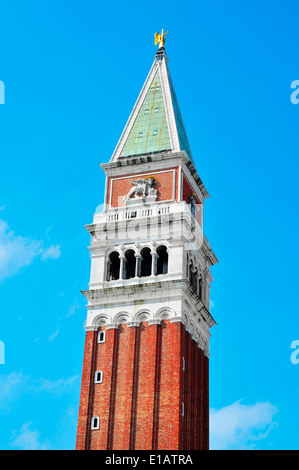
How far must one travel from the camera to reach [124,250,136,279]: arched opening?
75562 millimetres

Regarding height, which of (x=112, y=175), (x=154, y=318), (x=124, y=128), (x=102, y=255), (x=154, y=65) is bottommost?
(x=154, y=318)

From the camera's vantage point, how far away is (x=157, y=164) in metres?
79.4

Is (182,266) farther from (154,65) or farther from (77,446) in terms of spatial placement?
(154,65)

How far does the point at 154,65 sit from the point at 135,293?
2371cm

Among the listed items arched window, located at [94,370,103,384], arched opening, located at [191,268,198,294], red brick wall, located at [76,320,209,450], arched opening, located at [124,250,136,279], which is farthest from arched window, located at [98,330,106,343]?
arched opening, located at [191,268,198,294]

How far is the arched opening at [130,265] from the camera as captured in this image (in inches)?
2975

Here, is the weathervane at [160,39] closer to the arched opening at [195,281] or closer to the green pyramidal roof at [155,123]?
the green pyramidal roof at [155,123]

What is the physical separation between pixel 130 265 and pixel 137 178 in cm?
784

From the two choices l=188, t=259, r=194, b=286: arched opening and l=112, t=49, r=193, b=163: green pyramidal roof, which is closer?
l=188, t=259, r=194, b=286: arched opening

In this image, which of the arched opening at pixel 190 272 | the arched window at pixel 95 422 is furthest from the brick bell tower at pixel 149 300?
the arched opening at pixel 190 272

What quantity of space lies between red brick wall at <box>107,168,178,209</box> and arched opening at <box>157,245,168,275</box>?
4499 millimetres

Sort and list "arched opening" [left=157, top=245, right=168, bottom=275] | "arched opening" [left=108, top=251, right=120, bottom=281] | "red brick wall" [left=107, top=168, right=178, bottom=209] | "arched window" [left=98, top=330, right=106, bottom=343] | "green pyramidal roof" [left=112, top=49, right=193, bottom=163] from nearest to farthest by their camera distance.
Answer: "arched window" [left=98, top=330, right=106, bottom=343], "arched opening" [left=157, top=245, right=168, bottom=275], "arched opening" [left=108, top=251, right=120, bottom=281], "red brick wall" [left=107, top=168, right=178, bottom=209], "green pyramidal roof" [left=112, top=49, right=193, bottom=163]

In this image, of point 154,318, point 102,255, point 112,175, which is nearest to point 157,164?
point 112,175

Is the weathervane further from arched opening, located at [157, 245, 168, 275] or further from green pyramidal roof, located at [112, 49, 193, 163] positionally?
arched opening, located at [157, 245, 168, 275]
